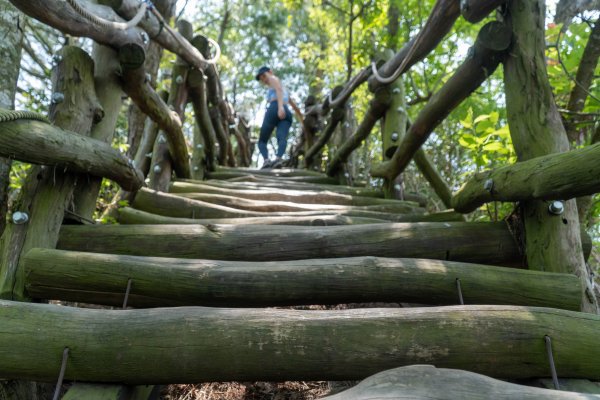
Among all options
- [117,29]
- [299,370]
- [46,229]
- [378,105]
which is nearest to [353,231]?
[299,370]

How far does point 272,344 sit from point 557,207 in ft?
3.81

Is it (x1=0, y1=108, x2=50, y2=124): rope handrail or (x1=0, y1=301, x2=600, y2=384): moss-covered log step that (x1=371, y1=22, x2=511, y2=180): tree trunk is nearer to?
(x1=0, y1=301, x2=600, y2=384): moss-covered log step

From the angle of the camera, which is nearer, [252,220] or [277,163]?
[252,220]

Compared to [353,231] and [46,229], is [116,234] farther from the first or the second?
[353,231]

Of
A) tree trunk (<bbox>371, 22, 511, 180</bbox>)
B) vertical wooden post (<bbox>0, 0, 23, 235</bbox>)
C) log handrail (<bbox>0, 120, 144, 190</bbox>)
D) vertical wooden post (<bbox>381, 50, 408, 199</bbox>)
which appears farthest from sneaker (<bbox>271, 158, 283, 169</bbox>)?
log handrail (<bbox>0, 120, 144, 190</bbox>)

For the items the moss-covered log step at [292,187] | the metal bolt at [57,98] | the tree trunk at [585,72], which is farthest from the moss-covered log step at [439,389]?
the moss-covered log step at [292,187]

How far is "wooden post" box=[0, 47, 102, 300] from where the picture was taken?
144cm

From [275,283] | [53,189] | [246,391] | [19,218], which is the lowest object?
[246,391]

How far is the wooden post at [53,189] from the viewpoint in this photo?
1.44m

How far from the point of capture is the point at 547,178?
132 cm

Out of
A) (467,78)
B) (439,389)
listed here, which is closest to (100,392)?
(439,389)

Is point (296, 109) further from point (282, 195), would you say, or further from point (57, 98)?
point (57, 98)

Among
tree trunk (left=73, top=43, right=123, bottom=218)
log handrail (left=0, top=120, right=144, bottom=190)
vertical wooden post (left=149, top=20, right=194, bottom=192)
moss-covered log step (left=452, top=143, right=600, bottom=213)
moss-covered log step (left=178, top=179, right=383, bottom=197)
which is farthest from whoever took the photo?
moss-covered log step (left=178, top=179, right=383, bottom=197)

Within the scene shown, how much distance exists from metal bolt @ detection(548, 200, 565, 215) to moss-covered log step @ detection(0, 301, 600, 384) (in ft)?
1.57
